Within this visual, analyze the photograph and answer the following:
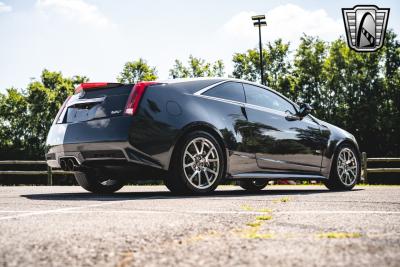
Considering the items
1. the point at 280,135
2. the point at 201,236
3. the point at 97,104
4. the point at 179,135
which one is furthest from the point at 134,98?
the point at 201,236

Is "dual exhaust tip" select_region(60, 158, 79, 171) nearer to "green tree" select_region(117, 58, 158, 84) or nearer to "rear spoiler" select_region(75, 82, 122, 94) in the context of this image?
"rear spoiler" select_region(75, 82, 122, 94)

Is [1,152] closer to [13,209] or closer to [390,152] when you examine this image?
[390,152]

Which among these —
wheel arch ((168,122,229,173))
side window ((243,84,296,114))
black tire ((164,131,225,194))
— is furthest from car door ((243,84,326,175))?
→ black tire ((164,131,225,194))

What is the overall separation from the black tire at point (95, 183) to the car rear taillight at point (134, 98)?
1.80 m

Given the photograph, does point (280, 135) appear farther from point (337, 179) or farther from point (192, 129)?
point (192, 129)

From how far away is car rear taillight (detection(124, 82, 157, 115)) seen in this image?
6496 mm

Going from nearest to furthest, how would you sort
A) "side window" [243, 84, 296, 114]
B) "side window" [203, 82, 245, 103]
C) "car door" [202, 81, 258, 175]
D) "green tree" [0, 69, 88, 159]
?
"car door" [202, 81, 258, 175]
"side window" [203, 82, 245, 103]
"side window" [243, 84, 296, 114]
"green tree" [0, 69, 88, 159]

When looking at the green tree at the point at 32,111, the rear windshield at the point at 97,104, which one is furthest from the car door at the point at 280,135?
the green tree at the point at 32,111

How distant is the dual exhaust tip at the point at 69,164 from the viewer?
6.99m

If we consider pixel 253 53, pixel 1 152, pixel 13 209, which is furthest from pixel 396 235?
pixel 253 53

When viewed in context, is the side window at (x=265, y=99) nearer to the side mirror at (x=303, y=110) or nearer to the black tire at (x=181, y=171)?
the side mirror at (x=303, y=110)

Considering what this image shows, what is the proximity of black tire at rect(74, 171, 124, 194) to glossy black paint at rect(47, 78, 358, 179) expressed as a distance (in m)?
0.74

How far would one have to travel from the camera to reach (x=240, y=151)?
7273 millimetres

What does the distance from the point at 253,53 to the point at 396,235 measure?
180 ft
